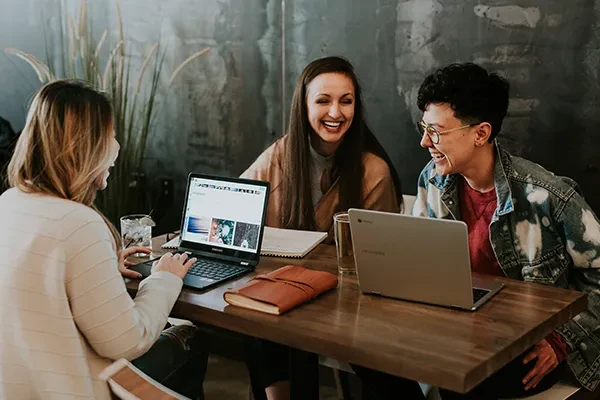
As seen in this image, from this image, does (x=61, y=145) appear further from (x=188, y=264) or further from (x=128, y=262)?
(x=128, y=262)

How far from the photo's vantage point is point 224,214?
2311 mm

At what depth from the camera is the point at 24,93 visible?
157 inches

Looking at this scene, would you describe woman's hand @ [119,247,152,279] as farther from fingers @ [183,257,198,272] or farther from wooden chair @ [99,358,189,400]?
wooden chair @ [99,358,189,400]

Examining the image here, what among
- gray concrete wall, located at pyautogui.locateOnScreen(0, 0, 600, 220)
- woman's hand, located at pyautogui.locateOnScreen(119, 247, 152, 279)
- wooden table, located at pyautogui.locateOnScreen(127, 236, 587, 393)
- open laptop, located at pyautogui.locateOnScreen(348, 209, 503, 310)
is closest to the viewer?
wooden table, located at pyautogui.locateOnScreen(127, 236, 587, 393)

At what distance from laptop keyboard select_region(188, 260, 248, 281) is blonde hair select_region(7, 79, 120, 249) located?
44 cm

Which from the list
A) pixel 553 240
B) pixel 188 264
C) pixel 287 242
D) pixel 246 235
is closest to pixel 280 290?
pixel 188 264

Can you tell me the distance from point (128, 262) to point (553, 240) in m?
1.16

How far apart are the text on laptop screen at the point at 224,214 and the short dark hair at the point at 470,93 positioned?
58 centimetres

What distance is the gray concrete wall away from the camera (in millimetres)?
2668

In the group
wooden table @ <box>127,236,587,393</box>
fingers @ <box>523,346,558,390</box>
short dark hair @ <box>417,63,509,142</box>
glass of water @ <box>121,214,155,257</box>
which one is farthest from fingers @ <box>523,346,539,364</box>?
glass of water @ <box>121,214,155,257</box>

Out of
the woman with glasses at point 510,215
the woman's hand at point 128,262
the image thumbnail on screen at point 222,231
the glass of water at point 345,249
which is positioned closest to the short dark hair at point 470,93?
the woman with glasses at point 510,215

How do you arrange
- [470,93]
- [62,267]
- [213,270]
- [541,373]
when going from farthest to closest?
[470,93] → [213,270] → [541,373] → [62,267]

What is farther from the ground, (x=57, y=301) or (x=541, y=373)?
(x=57, y=301)

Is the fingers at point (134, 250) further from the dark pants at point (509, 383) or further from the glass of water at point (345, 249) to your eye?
the dark pants at point (509, 383)
